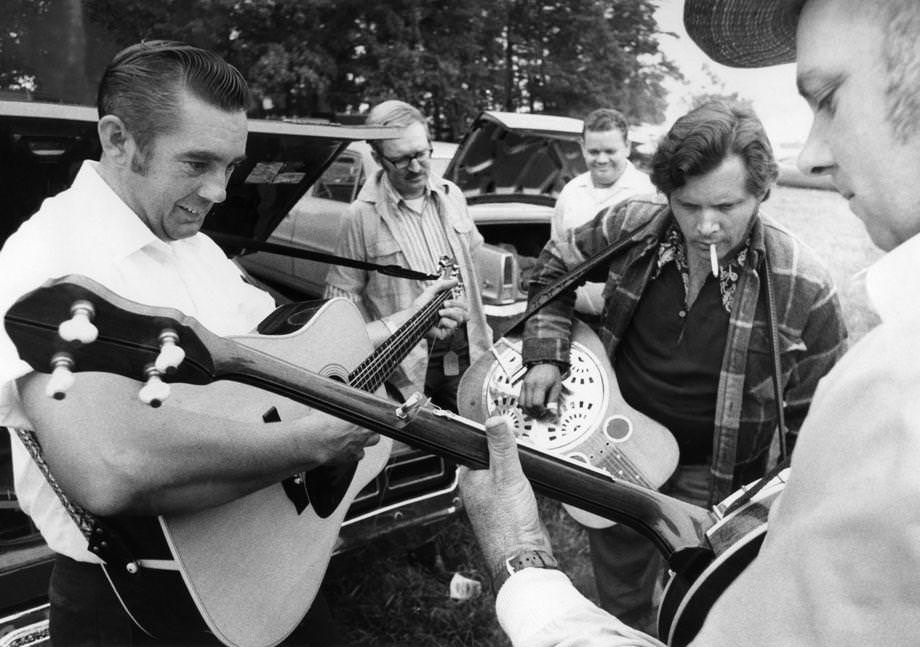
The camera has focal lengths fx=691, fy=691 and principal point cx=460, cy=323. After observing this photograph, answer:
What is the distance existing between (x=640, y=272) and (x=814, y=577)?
1.70 metres

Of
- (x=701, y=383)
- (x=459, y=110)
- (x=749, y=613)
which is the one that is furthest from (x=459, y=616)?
(x=459, y=110)

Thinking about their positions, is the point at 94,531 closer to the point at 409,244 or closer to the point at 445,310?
the point at 445,310

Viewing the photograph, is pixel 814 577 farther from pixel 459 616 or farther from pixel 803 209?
pixel 803 209

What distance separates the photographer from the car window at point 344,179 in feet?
16.1

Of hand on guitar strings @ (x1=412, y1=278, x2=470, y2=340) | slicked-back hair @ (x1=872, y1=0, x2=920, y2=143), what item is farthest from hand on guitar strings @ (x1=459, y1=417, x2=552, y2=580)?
hand on guitar strings @ (x1=412, y1=278, x2=470, y2=340)

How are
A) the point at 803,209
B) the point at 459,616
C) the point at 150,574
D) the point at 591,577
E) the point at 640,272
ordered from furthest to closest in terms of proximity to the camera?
the point at 803,209 → the point at 591,577 → the point at 459,616 → the point at 640,272 → the point at 150,574

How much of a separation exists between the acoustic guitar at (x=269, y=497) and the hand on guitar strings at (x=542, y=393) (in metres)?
0.66

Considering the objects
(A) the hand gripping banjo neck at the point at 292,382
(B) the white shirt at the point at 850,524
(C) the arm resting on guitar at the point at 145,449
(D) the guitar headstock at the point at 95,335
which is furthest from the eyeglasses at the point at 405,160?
(B) the white shirt at the point at 850,524

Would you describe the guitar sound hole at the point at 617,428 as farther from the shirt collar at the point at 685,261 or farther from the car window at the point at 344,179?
the car window at the point at 344,179

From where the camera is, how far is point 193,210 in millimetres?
1604

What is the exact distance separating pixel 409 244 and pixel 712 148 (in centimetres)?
164

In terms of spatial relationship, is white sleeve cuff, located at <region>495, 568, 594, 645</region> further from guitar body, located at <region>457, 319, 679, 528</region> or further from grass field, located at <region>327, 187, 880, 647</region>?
grass field, located at <region>327, 187, 880, 647</region>

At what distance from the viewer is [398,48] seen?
11562 millimetres

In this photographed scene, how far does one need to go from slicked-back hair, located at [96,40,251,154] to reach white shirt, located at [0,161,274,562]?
0.15m
